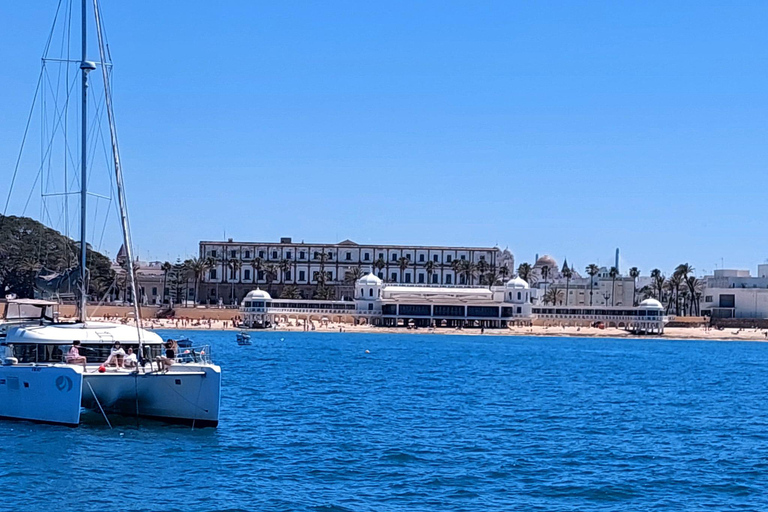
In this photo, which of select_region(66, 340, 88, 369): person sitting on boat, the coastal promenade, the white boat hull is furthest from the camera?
the coastal promenade

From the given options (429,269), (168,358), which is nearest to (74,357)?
(168,358)

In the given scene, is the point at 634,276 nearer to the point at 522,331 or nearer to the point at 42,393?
the point at 522,331

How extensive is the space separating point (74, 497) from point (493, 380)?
132 feet

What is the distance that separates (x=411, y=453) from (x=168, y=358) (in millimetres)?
8136

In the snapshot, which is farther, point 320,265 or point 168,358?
point 320,265

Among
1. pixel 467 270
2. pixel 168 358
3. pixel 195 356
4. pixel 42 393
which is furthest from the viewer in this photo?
pixel 467 270

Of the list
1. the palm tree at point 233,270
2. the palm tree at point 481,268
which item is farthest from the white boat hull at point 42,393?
the palm tree at point 481,268

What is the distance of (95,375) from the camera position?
32594mm

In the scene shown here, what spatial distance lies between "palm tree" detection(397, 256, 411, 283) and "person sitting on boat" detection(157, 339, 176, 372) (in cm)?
15372

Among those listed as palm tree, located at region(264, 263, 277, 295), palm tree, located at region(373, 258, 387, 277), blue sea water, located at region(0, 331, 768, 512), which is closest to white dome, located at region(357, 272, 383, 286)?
palm tree, located at region(373, 258, 387, 277)

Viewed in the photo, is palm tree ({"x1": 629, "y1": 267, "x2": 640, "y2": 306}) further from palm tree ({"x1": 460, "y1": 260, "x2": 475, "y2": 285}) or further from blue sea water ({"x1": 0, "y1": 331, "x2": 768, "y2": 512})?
blue sea water ({"x1": 0, "y1": 331, "x2": 768, "y2": 512})

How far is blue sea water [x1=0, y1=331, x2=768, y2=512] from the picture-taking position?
25.7 metres

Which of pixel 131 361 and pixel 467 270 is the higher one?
pixel 467 270

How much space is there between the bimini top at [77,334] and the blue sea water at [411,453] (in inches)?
101
